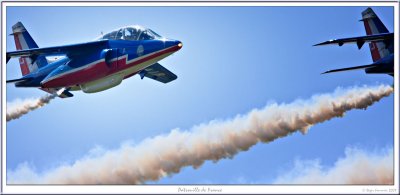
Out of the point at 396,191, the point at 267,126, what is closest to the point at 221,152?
the point at 267,126

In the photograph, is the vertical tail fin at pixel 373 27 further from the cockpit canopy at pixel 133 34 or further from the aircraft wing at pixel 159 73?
the cockpit canopy at pixel 133 34

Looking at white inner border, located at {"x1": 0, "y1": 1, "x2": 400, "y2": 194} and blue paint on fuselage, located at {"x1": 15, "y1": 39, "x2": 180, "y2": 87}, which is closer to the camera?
white inner border, located at {"x1": 0, "y1": 1, "x2": 400, "y2": 194}

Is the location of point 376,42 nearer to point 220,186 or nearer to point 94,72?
point 220,186

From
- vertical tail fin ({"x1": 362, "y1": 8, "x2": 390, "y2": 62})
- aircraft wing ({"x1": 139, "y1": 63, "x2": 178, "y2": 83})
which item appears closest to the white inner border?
vertical tail fin ({"x1": 362, "y1": 8, "x2": 390, "y2": 62})

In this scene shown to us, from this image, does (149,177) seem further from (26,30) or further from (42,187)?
(26,30)

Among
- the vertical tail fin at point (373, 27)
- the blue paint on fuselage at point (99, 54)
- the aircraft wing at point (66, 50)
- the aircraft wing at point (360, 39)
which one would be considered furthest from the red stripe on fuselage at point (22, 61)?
the vertical tail fin at point (373, 27)

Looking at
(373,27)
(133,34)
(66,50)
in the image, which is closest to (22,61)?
(66,50)

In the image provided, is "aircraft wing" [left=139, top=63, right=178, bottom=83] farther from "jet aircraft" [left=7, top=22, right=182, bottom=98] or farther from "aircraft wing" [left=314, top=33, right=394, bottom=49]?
"aircraft wing" [left=314, top=33, right=394, bottom=49]
